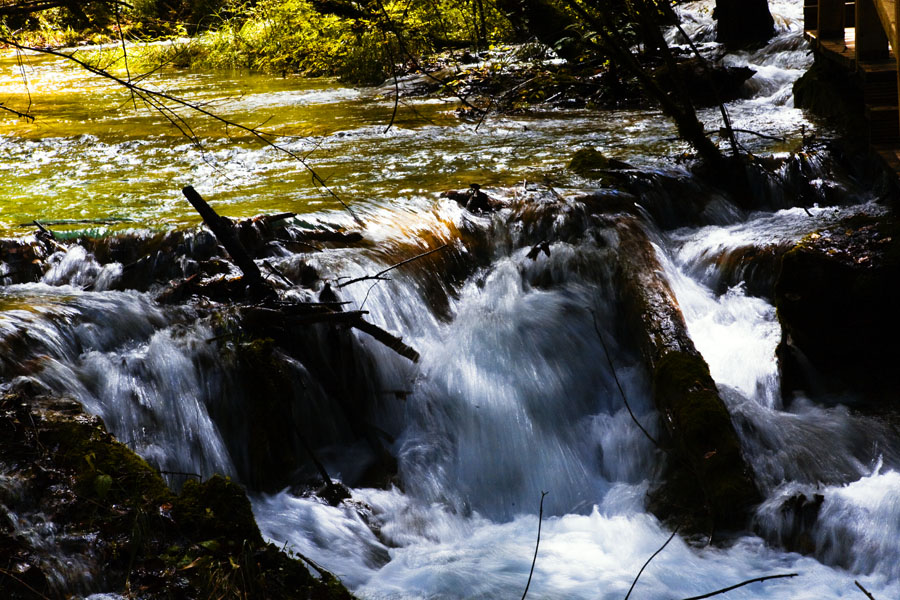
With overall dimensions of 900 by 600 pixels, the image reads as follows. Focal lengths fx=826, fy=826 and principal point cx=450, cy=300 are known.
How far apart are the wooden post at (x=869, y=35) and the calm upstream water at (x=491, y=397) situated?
1.19 metres

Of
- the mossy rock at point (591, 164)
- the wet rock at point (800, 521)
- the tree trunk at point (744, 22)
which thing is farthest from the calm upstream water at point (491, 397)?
the tree trunk at point (744, 22)

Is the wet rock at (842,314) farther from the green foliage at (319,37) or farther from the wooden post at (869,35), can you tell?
the green foliage at (319,37)

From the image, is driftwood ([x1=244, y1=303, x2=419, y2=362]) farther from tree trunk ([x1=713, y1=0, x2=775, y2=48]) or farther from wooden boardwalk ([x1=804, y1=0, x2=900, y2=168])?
tree trunk ([x1=713, y1=0, x2=775, y2=48])

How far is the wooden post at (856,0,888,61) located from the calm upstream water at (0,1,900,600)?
119 centimetres

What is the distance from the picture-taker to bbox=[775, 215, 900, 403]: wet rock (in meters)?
5.32

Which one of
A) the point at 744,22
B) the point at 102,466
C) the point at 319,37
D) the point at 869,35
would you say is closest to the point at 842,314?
the point at 869,35

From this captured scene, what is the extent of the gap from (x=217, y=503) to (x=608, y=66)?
35.8ft

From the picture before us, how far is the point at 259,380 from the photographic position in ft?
16.0

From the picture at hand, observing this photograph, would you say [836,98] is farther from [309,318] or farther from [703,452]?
[309,318]

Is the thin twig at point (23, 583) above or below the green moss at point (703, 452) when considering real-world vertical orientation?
above

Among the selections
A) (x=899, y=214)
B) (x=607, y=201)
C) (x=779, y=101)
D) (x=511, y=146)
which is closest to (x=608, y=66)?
(x=779, y=101)

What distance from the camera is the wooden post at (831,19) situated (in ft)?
32.4

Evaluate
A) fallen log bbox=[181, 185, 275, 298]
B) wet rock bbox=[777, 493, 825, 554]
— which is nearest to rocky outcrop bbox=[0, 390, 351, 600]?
fallen log bbox=[181, 185, 275, 298]

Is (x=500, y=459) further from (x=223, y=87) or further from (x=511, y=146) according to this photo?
(x=223, y=87)
